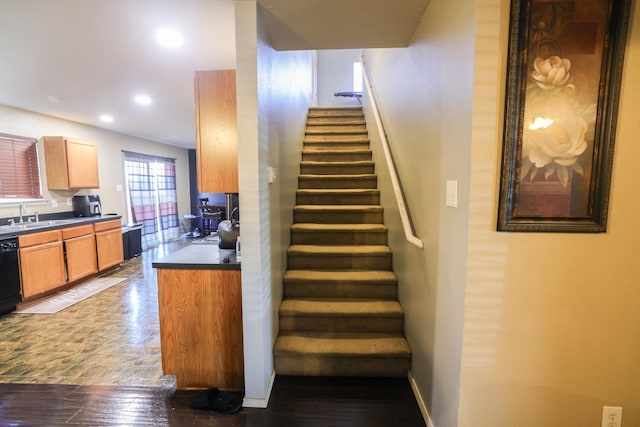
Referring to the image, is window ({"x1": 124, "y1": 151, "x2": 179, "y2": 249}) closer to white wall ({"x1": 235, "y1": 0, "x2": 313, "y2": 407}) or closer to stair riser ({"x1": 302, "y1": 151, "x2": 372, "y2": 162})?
stair riser ({"x1": 302, "y1": 151, "x2": 372, "y2": 162})

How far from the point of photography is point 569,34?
1.07 m

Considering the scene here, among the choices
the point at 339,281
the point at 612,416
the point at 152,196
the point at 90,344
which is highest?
the point at 152,196

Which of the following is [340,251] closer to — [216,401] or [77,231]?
[216,401]

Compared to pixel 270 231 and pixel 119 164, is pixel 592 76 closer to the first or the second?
pixel 270 231

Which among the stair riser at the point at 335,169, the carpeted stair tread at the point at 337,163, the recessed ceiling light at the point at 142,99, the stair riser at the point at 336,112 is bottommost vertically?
the stair riser at the point at 335,169

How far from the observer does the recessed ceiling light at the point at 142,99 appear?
11.7ft

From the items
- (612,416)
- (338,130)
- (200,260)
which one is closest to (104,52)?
(200,260)

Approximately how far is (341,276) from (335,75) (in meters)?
5.18

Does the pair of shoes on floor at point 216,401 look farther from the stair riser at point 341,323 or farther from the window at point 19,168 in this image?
the window at point 19,168

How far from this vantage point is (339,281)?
94.7 inches

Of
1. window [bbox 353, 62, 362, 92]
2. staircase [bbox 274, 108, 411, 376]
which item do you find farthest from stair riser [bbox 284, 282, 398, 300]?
window [bbox 353, 62, 362, 92]

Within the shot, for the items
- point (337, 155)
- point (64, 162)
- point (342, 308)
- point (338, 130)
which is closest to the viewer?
point (342, 308)

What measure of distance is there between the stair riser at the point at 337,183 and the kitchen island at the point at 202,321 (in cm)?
178

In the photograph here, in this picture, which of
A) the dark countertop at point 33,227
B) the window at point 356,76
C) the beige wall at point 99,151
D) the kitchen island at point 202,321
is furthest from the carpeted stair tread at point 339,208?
the window at point 356,76
